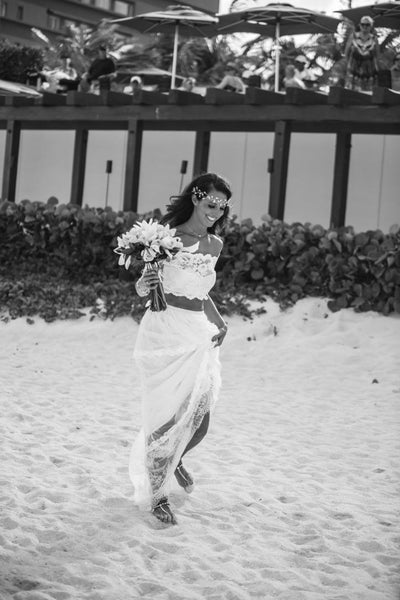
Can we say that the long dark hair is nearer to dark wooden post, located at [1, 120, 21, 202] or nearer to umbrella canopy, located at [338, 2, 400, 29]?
umbrella canopy, located at [338, 2, 400, 29]

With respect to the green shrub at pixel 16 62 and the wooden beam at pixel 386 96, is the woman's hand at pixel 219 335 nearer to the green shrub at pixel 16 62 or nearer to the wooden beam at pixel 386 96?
the wooden beam at pixel 386 96

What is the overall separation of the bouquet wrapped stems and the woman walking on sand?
3 centimetres

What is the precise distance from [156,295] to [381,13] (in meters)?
13.0

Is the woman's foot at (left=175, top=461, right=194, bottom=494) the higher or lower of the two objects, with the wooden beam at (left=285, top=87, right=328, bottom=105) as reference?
lower

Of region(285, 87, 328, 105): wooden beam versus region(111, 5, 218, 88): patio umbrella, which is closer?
region(285, 87, 328, 105): wooden beam

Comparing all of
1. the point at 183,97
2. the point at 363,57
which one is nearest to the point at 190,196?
the point at 183,97

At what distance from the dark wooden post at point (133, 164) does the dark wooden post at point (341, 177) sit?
12.4 ft

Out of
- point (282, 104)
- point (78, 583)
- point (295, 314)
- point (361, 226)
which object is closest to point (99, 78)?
point (282, 104)

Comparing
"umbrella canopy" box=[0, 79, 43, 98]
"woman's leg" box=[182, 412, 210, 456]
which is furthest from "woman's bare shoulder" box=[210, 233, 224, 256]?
"umbrella canopy" box=[0, 79, 43, 98]

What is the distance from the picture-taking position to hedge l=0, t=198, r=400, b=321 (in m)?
12.7

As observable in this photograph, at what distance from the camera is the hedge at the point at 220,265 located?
500 inches

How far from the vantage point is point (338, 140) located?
1642cm

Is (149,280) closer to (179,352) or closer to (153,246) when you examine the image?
(153,246)

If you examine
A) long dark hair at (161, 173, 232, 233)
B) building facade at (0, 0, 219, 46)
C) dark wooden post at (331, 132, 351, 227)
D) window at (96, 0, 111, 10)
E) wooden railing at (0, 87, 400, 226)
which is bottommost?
long dark hair at (161, 173, 232, 233)
